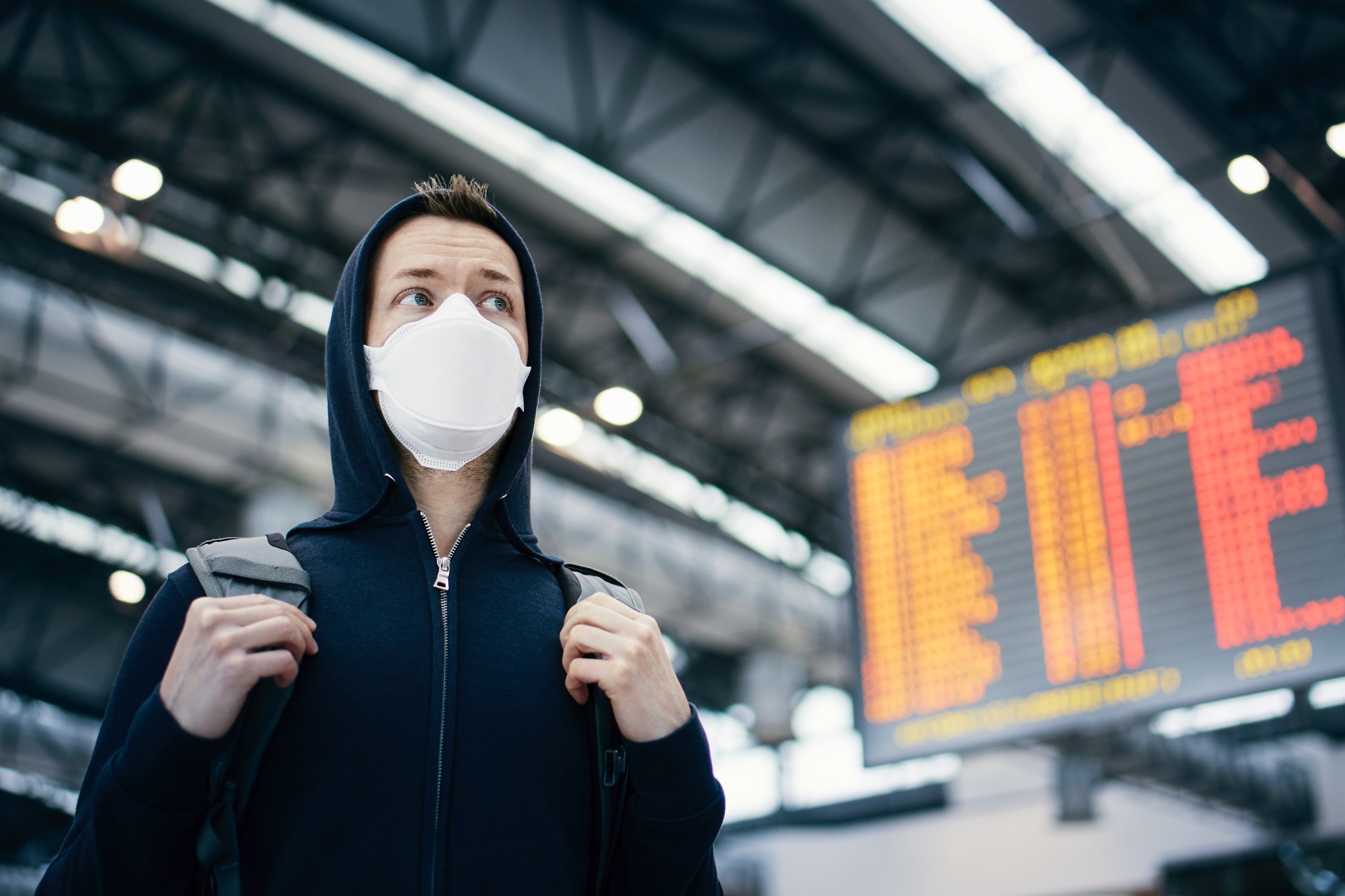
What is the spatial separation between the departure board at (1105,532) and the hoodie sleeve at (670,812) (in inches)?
162

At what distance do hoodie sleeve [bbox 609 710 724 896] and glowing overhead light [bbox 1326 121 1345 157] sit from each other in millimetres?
8730

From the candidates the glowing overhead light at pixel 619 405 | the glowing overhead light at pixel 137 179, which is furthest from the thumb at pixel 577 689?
the glowing overhead light at pixel 137 179

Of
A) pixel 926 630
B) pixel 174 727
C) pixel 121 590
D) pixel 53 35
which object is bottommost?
pixel 174 727

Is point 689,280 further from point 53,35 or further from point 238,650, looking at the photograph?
point 238,650

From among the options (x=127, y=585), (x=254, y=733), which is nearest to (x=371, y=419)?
(x=254, y=733)

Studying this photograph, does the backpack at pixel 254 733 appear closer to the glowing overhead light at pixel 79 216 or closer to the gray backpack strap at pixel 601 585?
the gray backpack strap at pixel 601 585

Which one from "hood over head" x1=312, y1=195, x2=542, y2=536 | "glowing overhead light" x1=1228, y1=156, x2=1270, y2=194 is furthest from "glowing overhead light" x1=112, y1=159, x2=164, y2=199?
"hood over head" x1=312, y1=195, x2=542, y2=536

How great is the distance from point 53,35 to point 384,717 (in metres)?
9.31

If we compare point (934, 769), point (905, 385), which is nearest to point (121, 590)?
point (905, 385)

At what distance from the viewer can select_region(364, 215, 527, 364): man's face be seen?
5.89 feet

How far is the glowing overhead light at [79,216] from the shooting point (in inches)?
351

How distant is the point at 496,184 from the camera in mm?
10297

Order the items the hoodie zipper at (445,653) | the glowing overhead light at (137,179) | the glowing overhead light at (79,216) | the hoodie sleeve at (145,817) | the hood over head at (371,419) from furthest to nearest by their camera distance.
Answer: the glowing overhead light at (79,216), the glowing overhead light at (137,179), the hood over head at (371,419), the hoodie zipper at (445,653), the hoodie sleeve at (145,817)

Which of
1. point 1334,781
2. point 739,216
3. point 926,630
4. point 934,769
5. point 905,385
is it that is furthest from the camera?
point 934,769
